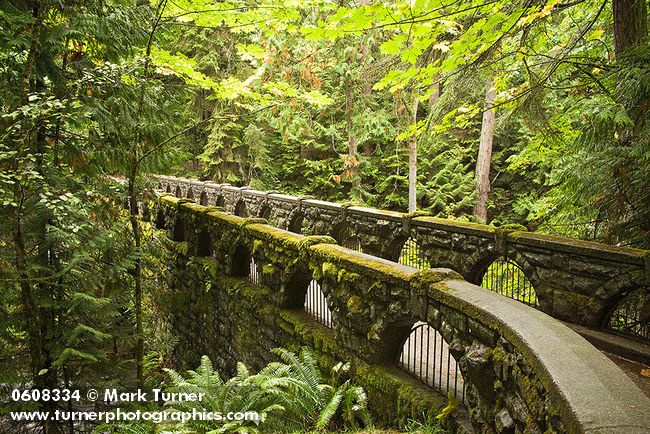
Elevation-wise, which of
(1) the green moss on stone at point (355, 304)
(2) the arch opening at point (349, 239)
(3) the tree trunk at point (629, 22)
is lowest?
(1) the green moss on stone at point (355, 304)

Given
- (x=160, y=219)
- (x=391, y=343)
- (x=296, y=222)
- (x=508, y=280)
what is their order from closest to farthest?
(x=391, y=343), (x=508, y=280), (x=296, y=222), (x=160, y=219)

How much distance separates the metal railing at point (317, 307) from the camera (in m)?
6.86

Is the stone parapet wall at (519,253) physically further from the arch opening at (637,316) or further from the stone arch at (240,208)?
the stone arch at (240,208)

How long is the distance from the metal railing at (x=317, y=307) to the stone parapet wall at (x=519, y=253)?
63.1 inches

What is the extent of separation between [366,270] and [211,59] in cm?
1813

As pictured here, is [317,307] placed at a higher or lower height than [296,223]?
lower

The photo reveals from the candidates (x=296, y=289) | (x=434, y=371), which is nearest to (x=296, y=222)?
(x=296, y=289)

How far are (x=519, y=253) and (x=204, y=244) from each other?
27.0 ft

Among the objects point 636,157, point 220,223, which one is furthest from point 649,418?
point 220,223

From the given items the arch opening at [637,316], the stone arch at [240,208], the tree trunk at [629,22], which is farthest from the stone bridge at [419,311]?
the tree trunk at [629,22]

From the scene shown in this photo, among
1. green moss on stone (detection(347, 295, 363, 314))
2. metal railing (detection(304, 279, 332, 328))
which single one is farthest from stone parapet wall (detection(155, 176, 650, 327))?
green moss on stone (detection(347, 295, 363, 314))

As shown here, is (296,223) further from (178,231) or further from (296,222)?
(178,231)

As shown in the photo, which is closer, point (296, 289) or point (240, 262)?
point (296, 289)

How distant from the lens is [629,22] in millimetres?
5809
